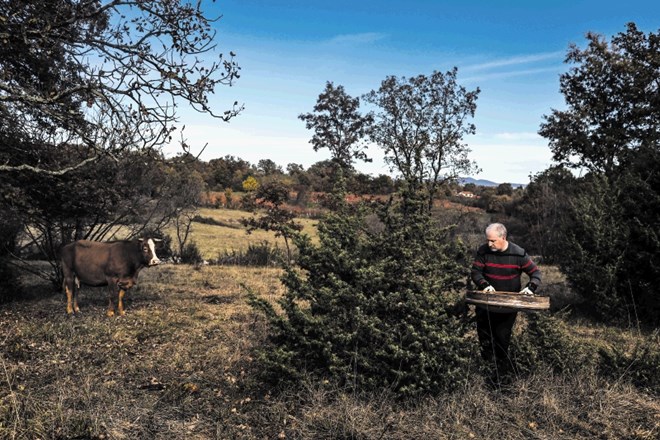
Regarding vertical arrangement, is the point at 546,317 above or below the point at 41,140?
below

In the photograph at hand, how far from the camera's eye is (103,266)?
26.7ft

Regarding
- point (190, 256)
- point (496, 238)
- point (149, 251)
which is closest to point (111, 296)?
point (149, 251)

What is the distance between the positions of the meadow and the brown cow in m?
1.12

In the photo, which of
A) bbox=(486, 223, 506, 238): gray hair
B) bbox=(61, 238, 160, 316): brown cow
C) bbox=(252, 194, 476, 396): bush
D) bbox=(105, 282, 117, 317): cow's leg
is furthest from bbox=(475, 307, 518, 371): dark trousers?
bbox=(105, 282, 117, 317): cow's leg

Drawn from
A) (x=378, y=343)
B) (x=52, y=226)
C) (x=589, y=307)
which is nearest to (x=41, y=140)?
(x=52, y=226)

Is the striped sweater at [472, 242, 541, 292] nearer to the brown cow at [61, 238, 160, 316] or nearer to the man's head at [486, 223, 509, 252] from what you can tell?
the man's head at [486, 223, 509, 252]

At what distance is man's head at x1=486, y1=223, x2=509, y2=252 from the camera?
4723 mm

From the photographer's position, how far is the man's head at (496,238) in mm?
4723

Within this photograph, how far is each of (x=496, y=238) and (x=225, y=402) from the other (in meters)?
3.34

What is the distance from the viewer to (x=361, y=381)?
13.6ft

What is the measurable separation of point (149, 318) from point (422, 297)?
18.7 ft

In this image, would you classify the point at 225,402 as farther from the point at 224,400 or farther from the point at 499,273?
the point at 499,273

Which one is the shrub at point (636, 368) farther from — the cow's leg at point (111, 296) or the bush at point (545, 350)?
the cow's leg at point (111, 296)

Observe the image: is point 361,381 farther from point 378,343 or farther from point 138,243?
point 138,243
